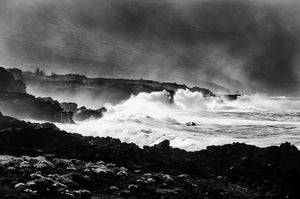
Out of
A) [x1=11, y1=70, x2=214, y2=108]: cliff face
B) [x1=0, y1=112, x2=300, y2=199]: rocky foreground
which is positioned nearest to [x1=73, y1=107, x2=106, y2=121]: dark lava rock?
[x1=0, y1=112, x2=300, y2=199]: rocky foreground

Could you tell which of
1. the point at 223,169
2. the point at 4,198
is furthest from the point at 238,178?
the point at 4,198

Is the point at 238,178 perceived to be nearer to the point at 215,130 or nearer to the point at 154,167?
the point at 154,167

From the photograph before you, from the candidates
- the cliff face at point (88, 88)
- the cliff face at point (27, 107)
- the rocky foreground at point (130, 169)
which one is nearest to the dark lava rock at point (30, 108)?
the cliff face at point (27, 107)

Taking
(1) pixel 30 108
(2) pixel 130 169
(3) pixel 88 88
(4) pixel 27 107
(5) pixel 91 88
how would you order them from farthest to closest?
1. (3) pixel 88 88
2. (5) pixel 91 88
3. (1) pixel 30 108
4. (4) pixel 27 107
5. (2) pixel 130 169

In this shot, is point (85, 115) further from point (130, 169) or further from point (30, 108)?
point (130, 169)

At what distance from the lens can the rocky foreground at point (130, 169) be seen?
2939 cm

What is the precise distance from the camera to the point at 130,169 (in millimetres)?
37062

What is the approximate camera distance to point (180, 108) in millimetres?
134875

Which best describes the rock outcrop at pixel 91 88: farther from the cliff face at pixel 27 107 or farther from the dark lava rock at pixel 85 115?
the cliff face at pixel 27 107

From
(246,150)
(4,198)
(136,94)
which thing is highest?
(136,94)

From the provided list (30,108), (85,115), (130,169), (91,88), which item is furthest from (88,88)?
(130,169)

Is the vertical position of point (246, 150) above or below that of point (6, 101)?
below

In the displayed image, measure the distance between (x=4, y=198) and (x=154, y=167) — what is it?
1544 centimetres

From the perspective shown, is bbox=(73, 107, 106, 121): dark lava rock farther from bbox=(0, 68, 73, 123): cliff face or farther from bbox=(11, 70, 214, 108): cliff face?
bbox=(11, 70, 214, 108): cliff face
